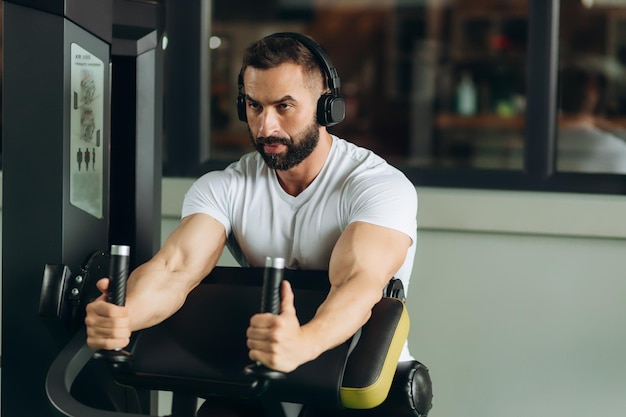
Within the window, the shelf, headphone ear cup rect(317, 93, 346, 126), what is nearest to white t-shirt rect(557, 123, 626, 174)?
headphone ear cup rect(317, 93, 346, 126)

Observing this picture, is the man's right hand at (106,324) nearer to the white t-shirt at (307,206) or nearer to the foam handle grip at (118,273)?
the foam handle grip at (118,273)

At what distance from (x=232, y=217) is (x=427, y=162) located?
4.73 metres

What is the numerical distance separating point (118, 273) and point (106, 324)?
14 centimetres

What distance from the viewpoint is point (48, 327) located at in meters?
2.05

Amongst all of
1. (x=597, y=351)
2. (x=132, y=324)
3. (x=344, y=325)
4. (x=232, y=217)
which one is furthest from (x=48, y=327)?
(x=597, y=351)

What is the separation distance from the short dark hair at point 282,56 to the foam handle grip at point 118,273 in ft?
1.73

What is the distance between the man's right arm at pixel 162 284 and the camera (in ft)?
5.51

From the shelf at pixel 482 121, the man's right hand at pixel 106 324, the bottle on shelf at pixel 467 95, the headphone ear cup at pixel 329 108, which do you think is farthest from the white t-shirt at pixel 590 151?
the bottle on shelf at pixel 467 95

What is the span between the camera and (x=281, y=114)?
6.31 feet

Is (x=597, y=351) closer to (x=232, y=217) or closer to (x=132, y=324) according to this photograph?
(x=232, y=217)

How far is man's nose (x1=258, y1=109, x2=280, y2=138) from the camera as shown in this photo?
1.91 meters

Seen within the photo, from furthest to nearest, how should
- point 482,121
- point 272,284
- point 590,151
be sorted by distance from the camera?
1. point 482,121
2. point 590,151
3. point 272,284

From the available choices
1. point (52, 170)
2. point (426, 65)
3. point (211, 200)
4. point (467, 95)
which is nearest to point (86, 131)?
point (52, 170)

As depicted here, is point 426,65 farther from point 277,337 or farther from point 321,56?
point 277,337
